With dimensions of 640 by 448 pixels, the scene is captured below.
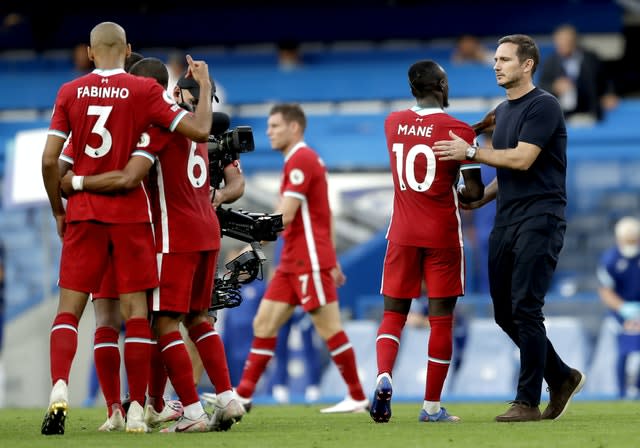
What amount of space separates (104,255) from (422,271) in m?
2.01

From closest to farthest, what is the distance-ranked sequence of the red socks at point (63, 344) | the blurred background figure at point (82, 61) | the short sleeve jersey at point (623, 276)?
the red socks at point (63, 344) → the short sleeve jersey at point (623, 276) → the blurred background figure at point (82, 61)

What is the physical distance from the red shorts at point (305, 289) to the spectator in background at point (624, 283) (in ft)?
14.8

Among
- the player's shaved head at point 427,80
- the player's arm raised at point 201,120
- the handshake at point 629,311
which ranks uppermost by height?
the player's shaved head at point 427,80

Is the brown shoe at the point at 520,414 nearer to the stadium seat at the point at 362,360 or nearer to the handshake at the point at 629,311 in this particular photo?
the stadium seat at the point at 362,360

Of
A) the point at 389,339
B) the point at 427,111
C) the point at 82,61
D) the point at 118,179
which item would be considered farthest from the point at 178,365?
the point at 82,61

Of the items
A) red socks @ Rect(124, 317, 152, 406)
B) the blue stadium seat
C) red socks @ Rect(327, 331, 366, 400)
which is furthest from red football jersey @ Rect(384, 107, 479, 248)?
the blue stadium seat

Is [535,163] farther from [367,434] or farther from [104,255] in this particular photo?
[104,255]

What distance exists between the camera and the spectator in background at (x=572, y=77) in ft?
54.9

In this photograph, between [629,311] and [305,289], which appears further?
[629,311]

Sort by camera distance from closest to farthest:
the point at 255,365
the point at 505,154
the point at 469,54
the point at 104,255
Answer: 1. the point at 104,255
2. the point at 505,154
3. the point at 255,365
4. the point at 469,54

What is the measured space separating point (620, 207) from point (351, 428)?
964 centimetres

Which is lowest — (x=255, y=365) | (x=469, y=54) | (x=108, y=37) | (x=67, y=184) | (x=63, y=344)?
(x=255, y=365)

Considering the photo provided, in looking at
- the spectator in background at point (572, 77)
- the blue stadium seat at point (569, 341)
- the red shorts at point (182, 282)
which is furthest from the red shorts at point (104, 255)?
A: the spectator in background at point (572, 77)

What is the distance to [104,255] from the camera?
6.84 meters
